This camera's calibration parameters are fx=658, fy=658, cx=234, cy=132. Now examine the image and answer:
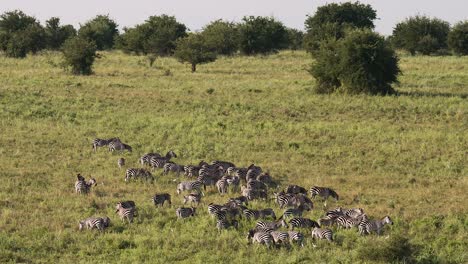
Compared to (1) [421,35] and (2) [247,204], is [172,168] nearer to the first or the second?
(2) [247,204]

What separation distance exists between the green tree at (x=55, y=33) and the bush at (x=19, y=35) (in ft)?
6.75

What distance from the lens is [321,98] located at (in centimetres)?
3797

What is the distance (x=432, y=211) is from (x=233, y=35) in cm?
6082

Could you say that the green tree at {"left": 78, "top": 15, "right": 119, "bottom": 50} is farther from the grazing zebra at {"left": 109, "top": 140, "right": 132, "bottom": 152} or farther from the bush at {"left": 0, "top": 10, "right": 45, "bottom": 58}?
the grazing zebra at {"left": 109, "top": 140, "right": 132, "bottom": 152}

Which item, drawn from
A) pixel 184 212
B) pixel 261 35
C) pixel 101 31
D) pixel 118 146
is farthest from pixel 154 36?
pixel 184 212

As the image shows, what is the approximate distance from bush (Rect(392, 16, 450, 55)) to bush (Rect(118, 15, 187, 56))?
26900 mm

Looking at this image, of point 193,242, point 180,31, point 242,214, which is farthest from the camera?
point 180,31

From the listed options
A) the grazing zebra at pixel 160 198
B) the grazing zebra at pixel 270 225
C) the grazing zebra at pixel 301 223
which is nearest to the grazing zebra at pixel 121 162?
the grazing zebra at pixel 160 198

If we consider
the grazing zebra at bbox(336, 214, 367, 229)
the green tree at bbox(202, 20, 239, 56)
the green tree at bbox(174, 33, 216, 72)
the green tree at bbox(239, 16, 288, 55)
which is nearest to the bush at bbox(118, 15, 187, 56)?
the green tree at bbox(202, 20, 239, 56)

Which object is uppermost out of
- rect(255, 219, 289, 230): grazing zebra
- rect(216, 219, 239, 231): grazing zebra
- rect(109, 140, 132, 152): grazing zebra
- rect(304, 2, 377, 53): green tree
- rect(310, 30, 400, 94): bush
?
rect(304, 2, 377, 53): green tree

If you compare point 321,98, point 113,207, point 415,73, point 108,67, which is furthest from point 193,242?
point 108,67

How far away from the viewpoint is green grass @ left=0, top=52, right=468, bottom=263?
47.6 ft

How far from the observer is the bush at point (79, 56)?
165 ft

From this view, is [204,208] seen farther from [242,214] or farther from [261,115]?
[261,115]
